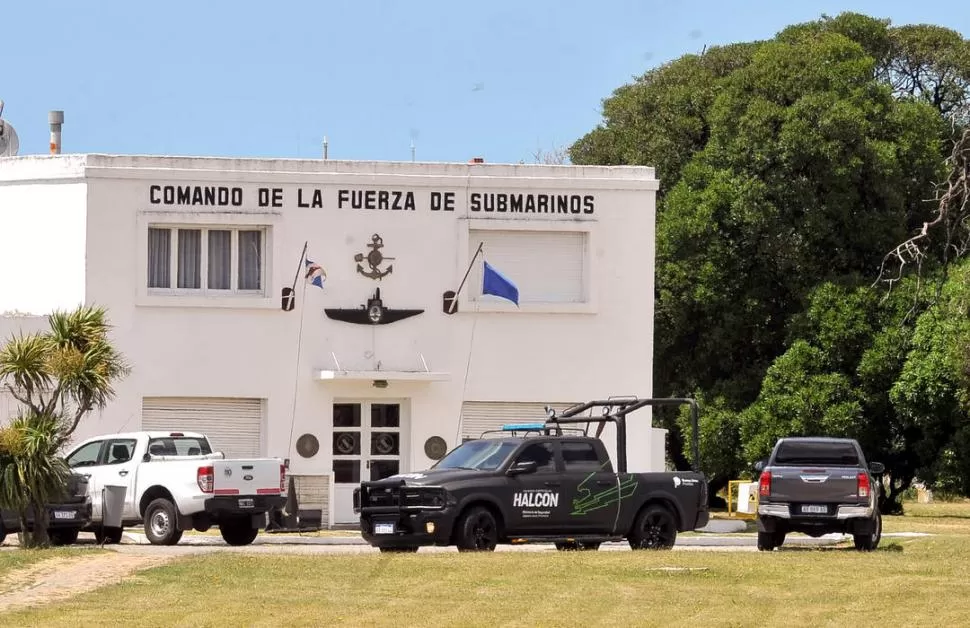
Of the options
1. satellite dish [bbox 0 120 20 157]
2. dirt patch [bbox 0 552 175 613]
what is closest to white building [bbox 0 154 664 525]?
satellite dish [bbox 0 120 20 157]

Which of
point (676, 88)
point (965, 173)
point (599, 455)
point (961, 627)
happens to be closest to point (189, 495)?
point (599, 455)

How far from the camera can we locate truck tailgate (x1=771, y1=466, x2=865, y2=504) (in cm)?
2570

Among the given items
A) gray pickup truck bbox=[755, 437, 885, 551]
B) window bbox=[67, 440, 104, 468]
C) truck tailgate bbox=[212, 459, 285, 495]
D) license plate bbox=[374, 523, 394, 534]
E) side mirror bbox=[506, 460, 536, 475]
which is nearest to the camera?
license plate bbox=[374, 523, 394, 534]

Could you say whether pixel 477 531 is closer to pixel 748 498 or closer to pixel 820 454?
pixel 820 454

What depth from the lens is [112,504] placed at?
27109 mm

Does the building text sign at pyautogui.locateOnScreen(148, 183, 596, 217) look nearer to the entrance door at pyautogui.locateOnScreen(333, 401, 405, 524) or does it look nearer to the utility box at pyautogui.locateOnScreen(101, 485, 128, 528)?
the entrance door at pyautogui.locateOnScreen(333, 401, 405, 524)

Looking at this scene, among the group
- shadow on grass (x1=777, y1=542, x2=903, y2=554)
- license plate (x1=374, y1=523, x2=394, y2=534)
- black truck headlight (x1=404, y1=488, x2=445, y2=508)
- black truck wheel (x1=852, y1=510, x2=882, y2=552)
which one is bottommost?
shadow on grass (x1=777, y1=542, x2=903, y2=554)

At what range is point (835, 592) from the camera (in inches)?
741

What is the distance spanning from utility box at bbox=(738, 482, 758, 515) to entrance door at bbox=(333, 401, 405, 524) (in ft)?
26.1

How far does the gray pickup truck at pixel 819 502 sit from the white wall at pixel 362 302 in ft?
27.9

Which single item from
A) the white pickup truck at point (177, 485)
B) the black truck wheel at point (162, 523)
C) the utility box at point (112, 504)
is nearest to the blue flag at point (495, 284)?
the white pickup truck at point (177, 485)

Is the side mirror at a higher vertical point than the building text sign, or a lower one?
lower

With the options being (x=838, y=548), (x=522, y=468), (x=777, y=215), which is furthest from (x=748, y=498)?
(x=522, y=468)

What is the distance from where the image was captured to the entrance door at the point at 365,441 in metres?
34.5
